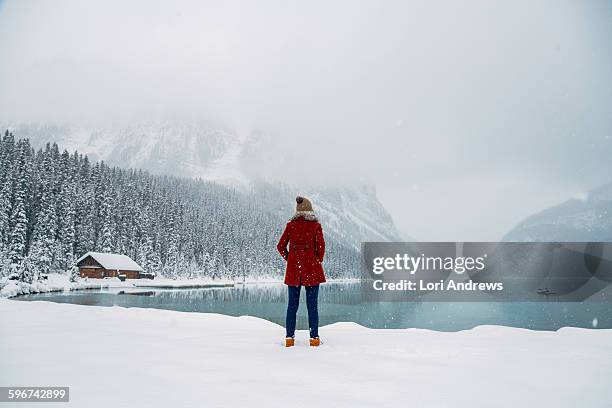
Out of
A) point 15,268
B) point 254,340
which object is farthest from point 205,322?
point 15,268

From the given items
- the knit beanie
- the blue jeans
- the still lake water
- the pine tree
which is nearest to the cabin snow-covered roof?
the pine tree

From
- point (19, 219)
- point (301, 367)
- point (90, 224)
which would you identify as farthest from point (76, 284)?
point (301, 367)

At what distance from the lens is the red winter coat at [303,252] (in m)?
6.58

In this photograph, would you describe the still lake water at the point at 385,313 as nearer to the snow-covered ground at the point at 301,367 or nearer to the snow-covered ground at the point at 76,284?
the snow-covered ground at the point at 76,284

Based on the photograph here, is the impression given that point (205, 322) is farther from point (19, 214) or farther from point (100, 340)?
point (19, 214)

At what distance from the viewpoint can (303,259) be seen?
6652mm

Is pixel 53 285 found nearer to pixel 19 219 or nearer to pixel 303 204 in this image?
pixel 19 219

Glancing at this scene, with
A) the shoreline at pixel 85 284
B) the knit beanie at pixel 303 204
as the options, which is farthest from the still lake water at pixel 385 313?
A: the knit beanie at pixel 303 204

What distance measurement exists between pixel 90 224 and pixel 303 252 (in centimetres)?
7939

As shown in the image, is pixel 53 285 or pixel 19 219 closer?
pixel 19 219

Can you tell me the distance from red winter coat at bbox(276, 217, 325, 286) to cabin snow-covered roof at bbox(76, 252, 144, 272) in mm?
73318

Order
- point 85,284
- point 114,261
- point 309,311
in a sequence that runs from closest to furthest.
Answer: point 309,311
point 85,284
point 114,261

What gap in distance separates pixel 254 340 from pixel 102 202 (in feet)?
264

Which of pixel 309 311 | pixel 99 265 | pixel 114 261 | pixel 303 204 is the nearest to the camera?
pixel 309 311
